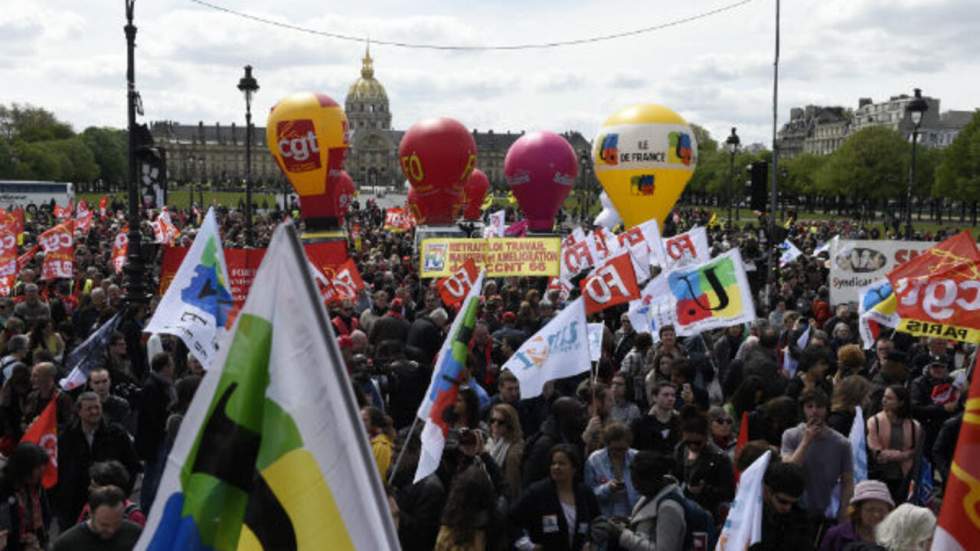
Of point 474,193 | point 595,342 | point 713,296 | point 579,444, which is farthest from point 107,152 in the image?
point 579,444

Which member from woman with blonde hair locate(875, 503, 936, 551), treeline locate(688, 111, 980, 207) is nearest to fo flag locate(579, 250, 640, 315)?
woman with blonde hair locate(875, 503, 936, 551)

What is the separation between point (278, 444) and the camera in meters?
2.70

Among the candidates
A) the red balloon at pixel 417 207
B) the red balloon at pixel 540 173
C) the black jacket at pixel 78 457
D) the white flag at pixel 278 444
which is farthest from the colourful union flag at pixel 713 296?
the red balloon at pixel 540 173

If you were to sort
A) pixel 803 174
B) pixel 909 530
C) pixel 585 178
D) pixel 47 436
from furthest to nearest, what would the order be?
pixel 803 174, pixel 585 178, pixel 47 436, pixel 909 530

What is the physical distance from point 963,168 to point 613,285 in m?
66.9

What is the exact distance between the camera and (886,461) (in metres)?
7.50

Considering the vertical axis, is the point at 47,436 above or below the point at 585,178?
below

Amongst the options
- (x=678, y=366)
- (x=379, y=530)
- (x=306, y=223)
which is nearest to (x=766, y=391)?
(x=678, y=366)

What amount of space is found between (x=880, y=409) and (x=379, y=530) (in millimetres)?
6498

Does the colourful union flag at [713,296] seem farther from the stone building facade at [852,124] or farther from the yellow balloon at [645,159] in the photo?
the stone building facade at [852,124]

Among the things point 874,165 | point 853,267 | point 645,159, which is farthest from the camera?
point 874,165

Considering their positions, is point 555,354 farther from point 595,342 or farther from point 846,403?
point 846,403

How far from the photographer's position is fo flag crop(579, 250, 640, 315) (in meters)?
11.8

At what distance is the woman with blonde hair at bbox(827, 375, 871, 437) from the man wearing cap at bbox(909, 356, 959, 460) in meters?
1.24
